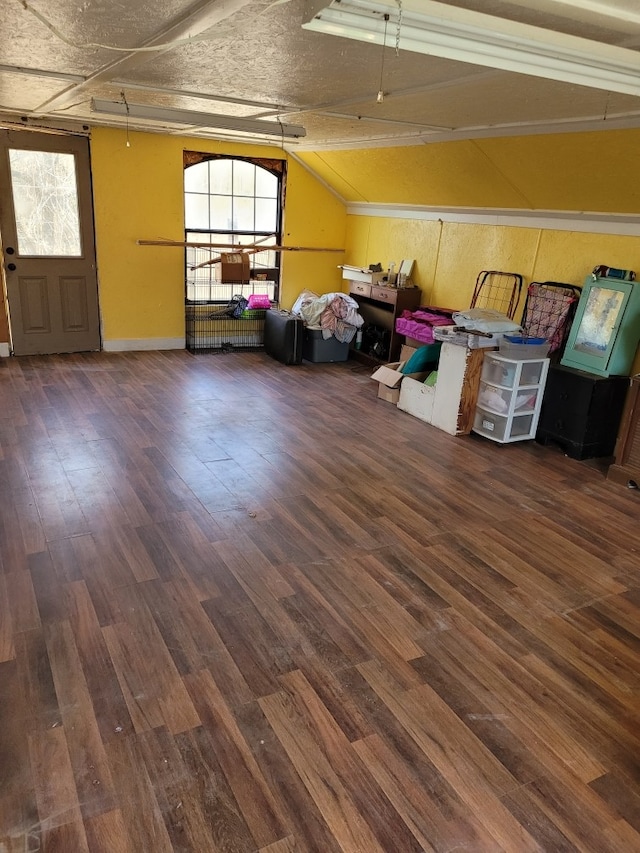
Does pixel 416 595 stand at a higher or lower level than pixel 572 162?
lower

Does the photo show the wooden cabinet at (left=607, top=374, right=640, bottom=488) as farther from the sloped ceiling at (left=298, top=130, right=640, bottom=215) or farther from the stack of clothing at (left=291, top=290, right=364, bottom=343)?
the stack of clothing at (left=291, top=290, right=364, bottom=343)

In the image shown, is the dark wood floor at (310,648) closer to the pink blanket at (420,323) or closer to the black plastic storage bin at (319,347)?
the pink blanket at (420,323)

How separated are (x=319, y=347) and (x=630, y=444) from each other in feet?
11.9

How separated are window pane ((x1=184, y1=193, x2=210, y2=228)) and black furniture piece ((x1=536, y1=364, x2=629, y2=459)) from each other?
4.32 m

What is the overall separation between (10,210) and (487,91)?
193 inches

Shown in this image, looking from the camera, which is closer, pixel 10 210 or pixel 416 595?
pixel 416 595

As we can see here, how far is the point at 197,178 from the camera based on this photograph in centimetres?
A: 673

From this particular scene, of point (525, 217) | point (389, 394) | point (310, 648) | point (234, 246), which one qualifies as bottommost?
point (310, 648)

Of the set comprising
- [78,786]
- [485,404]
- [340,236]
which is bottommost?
[78,786]

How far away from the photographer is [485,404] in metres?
4.80

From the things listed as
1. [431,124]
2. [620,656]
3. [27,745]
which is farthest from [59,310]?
[620,656]

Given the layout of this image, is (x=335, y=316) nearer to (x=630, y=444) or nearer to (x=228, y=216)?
(x=228, y=216)

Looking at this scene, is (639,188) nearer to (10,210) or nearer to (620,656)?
(620,656)

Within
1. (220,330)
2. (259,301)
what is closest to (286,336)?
(259,301)
